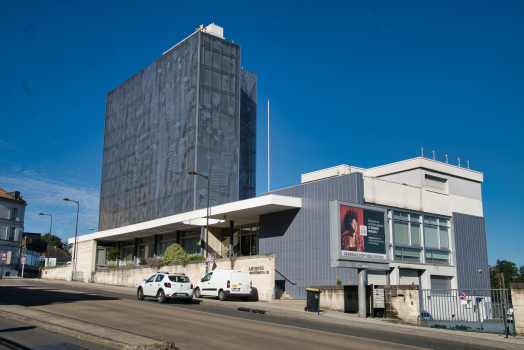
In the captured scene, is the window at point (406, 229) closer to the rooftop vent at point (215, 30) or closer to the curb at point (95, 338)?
the curb at point (95, 338)

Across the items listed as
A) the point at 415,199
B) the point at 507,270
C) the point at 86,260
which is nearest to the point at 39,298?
the point at 415,199

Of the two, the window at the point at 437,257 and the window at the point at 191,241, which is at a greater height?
the window at the point at 191,241

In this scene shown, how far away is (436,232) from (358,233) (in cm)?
1564

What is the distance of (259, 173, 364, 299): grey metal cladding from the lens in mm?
29281

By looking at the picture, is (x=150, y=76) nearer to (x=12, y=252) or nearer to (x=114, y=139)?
(x=114, y=139)

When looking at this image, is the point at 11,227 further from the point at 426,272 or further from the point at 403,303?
the point at 403,303

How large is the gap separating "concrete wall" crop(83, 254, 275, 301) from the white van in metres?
1.28

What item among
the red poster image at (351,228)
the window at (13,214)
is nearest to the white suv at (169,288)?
the red poster image at (351,228)

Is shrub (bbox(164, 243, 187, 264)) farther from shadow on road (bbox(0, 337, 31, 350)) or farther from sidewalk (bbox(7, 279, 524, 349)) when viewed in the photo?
shadow on road (bbox(0, 337, 31, 350))

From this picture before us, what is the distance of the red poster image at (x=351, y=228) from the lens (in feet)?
68.2

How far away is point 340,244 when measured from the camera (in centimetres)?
2044

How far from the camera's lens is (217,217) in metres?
36.8

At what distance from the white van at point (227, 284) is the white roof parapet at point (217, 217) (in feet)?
17.9

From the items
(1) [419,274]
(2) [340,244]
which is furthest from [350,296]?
(1) [419,274]
